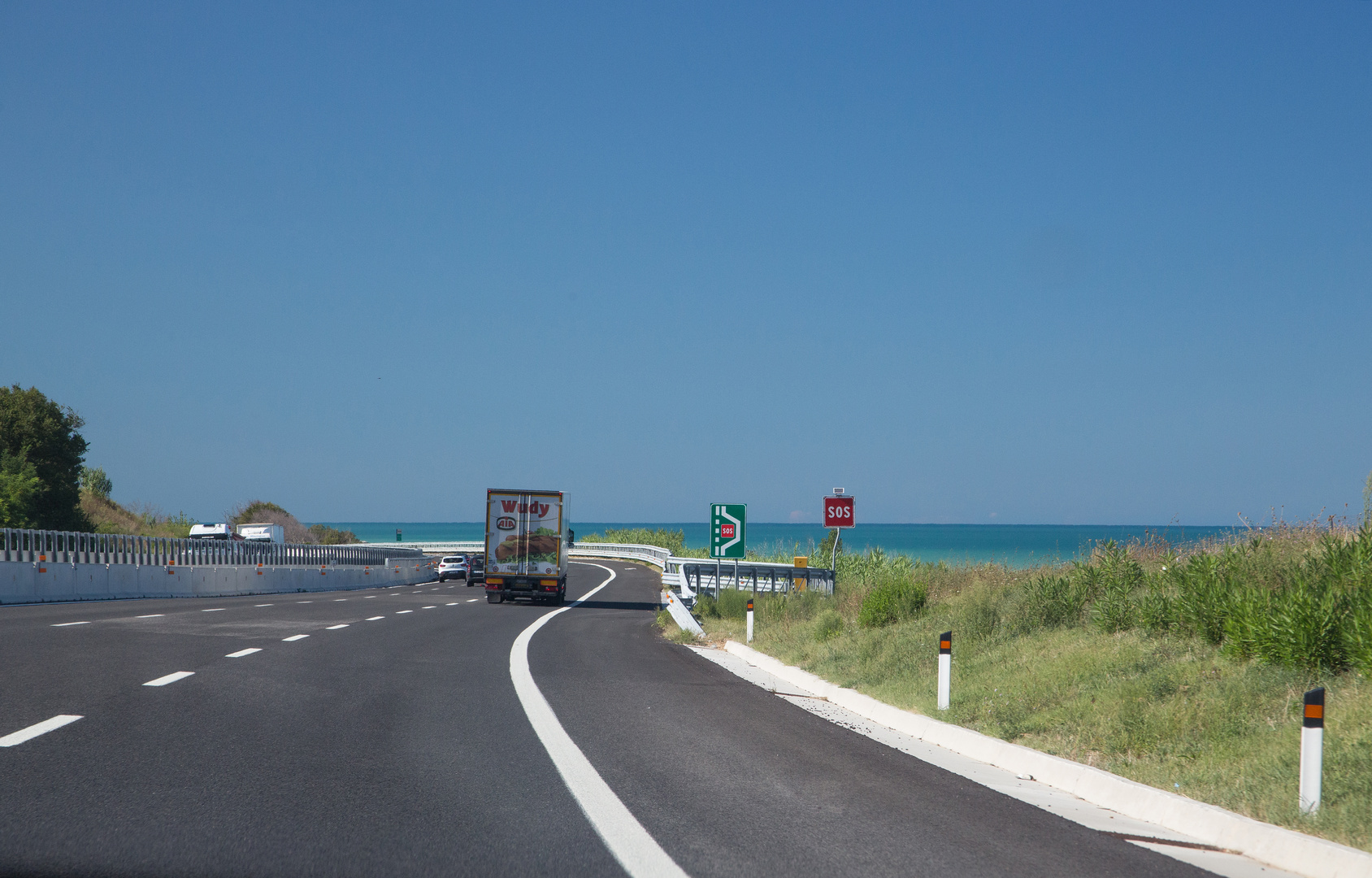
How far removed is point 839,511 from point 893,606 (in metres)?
9.02

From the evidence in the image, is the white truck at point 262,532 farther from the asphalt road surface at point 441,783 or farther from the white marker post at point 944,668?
the white marker post at point 944,668

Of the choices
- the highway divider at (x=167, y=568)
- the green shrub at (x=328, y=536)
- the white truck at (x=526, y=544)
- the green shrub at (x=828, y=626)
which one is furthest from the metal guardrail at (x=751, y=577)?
the green shrub at (x=328, y=536)

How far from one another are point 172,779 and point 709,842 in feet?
11.2

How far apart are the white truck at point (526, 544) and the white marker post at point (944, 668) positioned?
25.7m

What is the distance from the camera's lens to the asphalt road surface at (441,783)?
5.77m

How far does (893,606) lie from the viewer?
1834 cm

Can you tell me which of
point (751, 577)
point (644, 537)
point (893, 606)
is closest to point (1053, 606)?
point (893, 606)

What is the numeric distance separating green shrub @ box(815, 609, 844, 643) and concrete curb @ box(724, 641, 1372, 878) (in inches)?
270

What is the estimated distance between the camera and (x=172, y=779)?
7176 millimetres

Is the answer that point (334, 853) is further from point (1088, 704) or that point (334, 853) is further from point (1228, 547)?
point (1228, 547)

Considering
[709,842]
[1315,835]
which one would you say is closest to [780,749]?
[709,842]

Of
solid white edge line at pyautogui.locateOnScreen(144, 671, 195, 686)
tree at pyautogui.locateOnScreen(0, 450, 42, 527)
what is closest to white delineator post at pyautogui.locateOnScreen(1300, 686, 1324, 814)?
solid white edge line at pyautogui.locateOnScreen(144, 671, 195, 686)

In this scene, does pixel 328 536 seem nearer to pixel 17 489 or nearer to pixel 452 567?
pixel 452 567

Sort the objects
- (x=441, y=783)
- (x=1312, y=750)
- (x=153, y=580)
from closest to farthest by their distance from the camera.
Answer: (x=1312, y=750) → (x=441, y=783) → (x=153, y=580)
